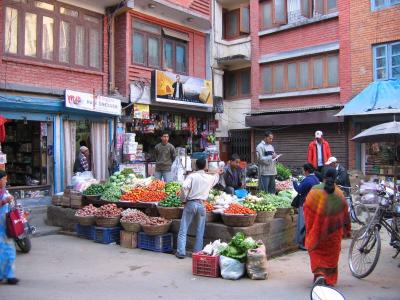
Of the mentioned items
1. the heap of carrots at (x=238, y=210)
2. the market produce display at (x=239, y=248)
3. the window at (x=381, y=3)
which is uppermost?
the window at (x=381, y=3)

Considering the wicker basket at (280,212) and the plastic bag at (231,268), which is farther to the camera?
the wicker basket at (280,212)

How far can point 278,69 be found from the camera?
64.3 ft

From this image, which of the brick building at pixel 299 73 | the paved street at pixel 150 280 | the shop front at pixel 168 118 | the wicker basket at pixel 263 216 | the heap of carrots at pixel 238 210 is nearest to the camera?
the paved street at pixel 150 280

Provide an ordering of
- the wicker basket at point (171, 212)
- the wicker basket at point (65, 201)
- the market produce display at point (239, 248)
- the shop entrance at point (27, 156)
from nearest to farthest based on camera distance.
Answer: the market produce display at point (239, 248) < the wicker basket at point (171, 212) < the wicker basket at point (65, 201) < the shop entrance at point (27, 156)

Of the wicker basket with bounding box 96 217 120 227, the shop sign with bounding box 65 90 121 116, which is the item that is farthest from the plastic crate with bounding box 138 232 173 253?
the shop sign with bounding box 65 90 121 116

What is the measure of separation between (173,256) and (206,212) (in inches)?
40.2

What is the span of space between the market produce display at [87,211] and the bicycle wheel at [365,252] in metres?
5.43

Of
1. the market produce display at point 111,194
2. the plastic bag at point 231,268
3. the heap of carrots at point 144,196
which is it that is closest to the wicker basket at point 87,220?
the market produce display at point 111,194

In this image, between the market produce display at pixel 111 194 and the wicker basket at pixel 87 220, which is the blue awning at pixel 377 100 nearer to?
the market produce display at pixel 111 194

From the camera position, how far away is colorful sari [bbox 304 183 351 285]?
5926 millimetres

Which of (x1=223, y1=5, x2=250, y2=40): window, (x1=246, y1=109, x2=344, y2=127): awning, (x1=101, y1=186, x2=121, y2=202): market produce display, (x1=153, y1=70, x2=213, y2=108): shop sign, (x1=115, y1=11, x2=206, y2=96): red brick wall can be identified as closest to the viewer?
(x1=101, y1=186, x2=121, y2=202): market produce display

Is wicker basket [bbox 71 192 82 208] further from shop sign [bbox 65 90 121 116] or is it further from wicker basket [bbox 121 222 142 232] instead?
shop sign [bbox 65 90 121 116]

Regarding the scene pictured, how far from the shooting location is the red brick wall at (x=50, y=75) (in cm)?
1245

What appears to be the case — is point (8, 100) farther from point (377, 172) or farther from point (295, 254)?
point (377, 172)
